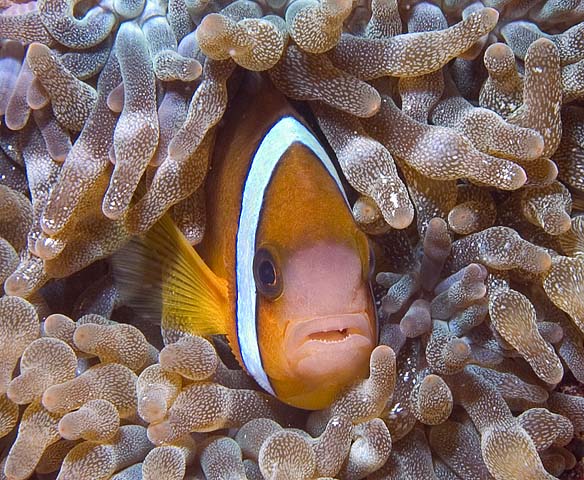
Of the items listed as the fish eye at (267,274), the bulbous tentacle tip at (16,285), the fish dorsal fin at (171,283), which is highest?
the bulbous tentacle tip at (16,285)

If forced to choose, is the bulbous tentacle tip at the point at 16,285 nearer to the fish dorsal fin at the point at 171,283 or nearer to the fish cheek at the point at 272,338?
the fish dorsal fin at the point at 171,283

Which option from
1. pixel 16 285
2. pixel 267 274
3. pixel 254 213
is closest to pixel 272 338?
pixel 267 274

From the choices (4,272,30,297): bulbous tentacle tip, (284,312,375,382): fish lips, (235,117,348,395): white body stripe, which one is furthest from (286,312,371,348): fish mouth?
(4,272,30,297): bulbous tentacle tip

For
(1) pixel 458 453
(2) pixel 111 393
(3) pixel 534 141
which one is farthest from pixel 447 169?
(2) pixel 111 393

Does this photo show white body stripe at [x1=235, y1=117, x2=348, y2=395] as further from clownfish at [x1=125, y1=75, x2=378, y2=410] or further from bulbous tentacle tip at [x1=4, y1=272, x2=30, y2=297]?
bulbous tentacle tip at [x1=4, y1=272, x2=30, y2=297]

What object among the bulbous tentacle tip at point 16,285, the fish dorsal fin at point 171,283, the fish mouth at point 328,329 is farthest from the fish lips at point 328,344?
the bulbous tentacle tip at point 16,285

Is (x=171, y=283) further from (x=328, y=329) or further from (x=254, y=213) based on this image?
(x=328, y=329)

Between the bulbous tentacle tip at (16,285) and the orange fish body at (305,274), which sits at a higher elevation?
the bulbous tentacle tip at (16,285)
